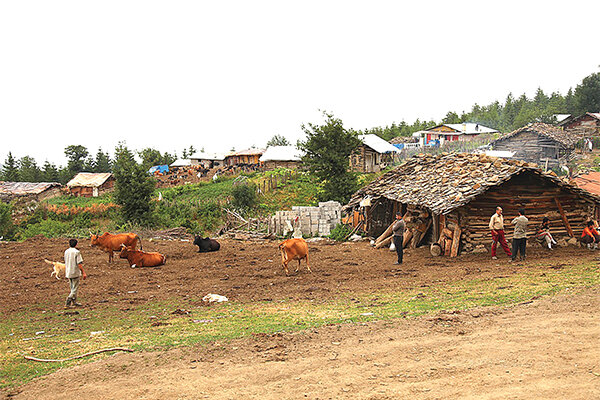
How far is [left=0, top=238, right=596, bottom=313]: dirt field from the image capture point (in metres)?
13.4

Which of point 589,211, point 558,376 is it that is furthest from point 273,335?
point 589,211

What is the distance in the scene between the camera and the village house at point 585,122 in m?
59.8

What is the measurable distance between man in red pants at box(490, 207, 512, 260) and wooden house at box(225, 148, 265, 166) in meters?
57.9

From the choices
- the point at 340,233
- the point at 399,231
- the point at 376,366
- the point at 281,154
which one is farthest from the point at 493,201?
the point at 281,154

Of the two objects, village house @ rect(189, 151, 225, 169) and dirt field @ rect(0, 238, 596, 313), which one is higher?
village house @ rect(189, 151, 225, 169)

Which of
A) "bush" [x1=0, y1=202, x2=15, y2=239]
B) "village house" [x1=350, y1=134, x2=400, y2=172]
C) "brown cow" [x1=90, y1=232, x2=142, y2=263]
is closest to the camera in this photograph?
"brown cow" [x1=90, y1=232, x2=142, y2=263]

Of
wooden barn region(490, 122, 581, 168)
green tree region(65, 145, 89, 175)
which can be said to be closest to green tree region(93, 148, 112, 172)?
green tree region(65, 145, 89, 175)

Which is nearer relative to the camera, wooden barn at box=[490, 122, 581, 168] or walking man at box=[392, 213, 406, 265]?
walking man at box=[392, 213, 406, 265]

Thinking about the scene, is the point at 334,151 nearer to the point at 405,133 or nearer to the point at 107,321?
the point at 107,321

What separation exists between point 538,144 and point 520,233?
38569 mm

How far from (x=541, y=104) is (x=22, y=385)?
111950mm

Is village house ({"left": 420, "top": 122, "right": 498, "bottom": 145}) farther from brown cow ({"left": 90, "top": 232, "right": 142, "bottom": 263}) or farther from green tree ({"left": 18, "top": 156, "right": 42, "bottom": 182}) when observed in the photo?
green tree ({"left": 18, "top": 156, "right": 42, "bottom": 182})

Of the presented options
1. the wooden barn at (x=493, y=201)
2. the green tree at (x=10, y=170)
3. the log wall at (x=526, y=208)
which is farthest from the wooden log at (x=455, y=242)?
the green tree at (x=10, y=170)

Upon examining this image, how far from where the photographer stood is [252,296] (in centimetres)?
1301
